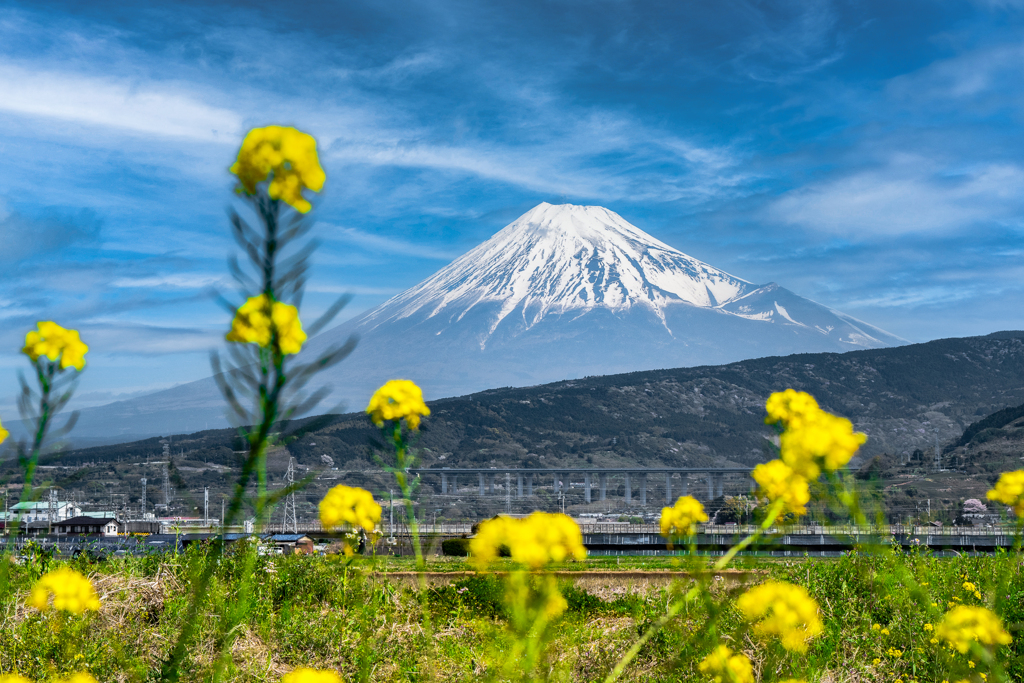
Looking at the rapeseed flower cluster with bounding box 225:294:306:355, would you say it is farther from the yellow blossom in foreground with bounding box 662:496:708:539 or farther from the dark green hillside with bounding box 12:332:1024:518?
the dark green hillside with bounding box 12:332:1024:518

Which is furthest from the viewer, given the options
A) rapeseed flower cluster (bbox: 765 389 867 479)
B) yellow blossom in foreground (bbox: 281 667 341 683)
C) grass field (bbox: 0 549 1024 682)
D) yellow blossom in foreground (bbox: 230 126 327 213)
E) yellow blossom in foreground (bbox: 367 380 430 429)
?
grass field (bbox: 0 549 1024 682)

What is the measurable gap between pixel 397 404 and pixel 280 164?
1.22 m

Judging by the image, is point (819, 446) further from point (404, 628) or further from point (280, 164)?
point (404, 628)

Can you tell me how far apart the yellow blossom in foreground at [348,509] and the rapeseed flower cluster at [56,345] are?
0.85 meters

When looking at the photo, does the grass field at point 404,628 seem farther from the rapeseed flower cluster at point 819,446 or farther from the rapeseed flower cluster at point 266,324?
the rapeseed flower cluster at point 266,324

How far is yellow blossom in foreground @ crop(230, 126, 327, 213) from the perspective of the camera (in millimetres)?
1245

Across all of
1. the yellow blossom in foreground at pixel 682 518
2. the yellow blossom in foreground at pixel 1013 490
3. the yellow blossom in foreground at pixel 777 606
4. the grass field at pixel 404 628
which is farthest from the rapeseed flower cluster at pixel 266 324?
the grass field at pixel 404 628

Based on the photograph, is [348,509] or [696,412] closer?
[348,509]

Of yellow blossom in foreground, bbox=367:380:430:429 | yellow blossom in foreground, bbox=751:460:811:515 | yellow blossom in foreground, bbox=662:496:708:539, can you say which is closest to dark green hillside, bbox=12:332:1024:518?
yellow blossom in foreground, bbox=367:380:430:429

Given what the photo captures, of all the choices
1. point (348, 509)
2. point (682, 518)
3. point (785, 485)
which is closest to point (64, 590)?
point (348, 509)

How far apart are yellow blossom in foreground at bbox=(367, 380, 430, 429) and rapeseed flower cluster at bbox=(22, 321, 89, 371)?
2.74 ft

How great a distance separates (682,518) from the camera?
2064 millimetres

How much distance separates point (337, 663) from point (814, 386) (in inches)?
4321

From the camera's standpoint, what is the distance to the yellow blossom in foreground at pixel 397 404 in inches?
92.4
